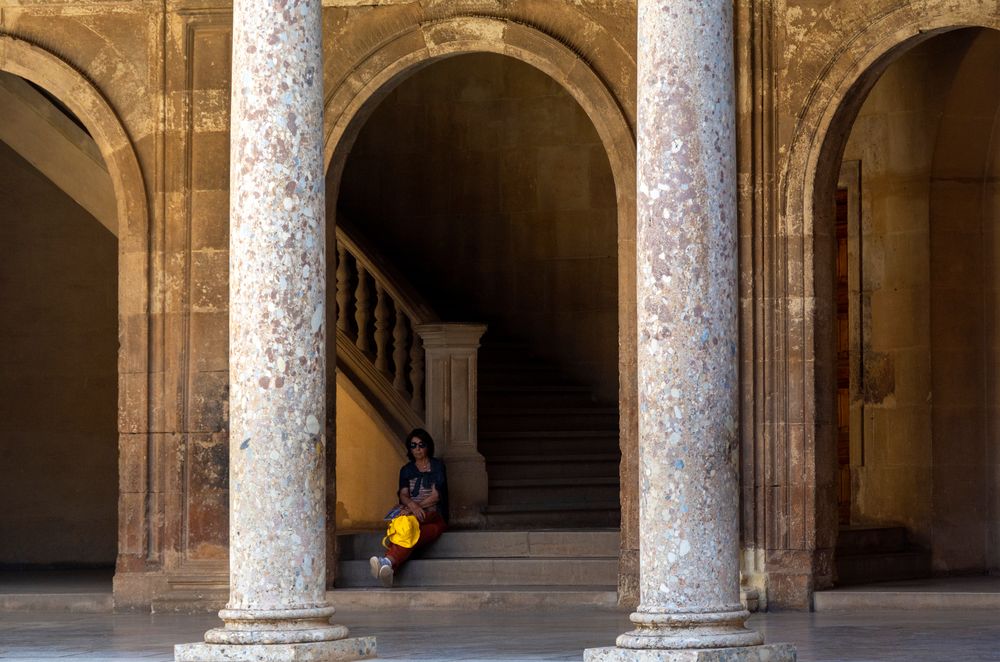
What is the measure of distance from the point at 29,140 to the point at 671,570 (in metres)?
7.89

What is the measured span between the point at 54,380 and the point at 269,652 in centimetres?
817

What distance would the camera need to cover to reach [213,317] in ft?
45.5

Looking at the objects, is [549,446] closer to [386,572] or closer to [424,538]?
[424,538]

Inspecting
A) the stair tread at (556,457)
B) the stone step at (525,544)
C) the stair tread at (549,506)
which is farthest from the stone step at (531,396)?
the stone step at (525,544)

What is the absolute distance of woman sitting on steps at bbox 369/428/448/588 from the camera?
1420cm

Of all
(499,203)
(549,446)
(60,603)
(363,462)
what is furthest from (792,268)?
(499,203)

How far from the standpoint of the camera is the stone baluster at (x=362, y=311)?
16.4 m

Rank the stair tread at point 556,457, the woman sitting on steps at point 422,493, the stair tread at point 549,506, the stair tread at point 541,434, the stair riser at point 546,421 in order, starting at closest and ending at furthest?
the woman sitting on steps at point 422,493
the stair tread at point 549,506
the stair tread at point 556,457
the stair tread at point 541,434
the stair riser at point 546,421

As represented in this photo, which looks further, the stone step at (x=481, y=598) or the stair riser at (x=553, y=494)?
the stair riser at (x=553, y=494)

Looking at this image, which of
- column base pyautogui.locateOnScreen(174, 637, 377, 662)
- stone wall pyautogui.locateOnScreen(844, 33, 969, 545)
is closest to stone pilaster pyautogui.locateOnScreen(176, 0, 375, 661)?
column base pyautogui.locateOnScreen(174, 637, 377, 662)

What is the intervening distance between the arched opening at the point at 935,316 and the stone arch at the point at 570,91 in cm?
229

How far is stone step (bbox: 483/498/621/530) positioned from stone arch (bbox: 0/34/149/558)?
2750mm

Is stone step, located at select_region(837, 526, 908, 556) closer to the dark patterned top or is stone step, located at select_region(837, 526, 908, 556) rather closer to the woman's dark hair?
the dark patterned top

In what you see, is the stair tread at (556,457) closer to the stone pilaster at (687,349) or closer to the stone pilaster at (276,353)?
the stone pilaster at (276,353)
